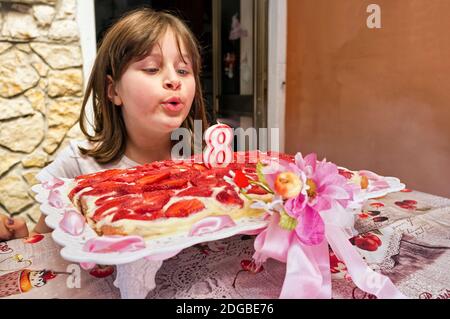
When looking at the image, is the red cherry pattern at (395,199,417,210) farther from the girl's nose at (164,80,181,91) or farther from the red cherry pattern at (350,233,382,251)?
the girl's nose at (164,80,181,91)

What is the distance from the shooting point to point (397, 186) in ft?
2.84

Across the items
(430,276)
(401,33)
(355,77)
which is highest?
(401,33)

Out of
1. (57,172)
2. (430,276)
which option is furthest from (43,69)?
(430,276)

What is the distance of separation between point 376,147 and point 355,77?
434 millimetres

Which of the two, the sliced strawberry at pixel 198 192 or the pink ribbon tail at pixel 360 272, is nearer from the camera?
the pink ribbon tail at pixel 360 272

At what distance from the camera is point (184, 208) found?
62 cm

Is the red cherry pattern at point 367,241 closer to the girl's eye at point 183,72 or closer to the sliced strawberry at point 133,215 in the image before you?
the sliced strawberry at point 133,215

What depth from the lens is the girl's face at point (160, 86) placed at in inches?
39.4

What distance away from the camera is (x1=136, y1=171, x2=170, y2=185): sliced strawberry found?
74 centimetres

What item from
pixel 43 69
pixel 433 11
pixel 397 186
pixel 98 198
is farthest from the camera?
pixel 43 69

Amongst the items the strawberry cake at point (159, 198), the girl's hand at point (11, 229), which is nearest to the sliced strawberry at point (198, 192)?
the strawberry cake at point (159, 198)

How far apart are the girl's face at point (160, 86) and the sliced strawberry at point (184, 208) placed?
Result: 1.46 ft

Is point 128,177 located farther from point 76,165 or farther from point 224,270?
point 76,165

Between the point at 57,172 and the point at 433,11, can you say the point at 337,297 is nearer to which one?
the point at 57,172
